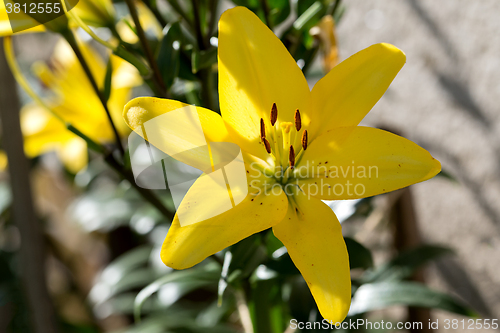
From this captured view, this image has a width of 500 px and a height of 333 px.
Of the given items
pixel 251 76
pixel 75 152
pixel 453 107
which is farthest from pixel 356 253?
pixel 75 152

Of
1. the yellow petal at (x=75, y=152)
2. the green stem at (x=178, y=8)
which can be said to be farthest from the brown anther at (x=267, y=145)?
the yellow petal at (x=75, y=152)

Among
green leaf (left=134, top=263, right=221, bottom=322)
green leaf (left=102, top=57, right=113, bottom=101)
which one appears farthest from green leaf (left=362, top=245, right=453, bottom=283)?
green leaf (left=102, top=57, right=113, bottom=101)

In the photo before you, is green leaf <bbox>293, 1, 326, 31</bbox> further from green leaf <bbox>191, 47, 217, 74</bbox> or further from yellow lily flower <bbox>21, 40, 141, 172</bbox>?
yellow lily flower <bbox>21, 40, 141, 172</bbox>

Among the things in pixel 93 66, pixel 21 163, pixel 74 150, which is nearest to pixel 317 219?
pixel 21 163

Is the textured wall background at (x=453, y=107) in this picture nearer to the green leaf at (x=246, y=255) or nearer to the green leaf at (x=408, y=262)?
the green leaf at (x=408, y=262)

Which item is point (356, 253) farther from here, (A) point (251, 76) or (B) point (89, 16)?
(B) point (89, 16)

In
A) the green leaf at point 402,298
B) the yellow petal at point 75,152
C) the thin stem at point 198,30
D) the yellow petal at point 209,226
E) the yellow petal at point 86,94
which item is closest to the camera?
the yellow petal at point 209,226
